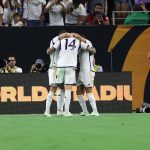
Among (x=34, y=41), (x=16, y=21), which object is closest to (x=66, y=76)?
(x=16, y=21)

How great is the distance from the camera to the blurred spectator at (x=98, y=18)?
23.7 m

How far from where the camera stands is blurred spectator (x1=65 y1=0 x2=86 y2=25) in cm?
A: 2380

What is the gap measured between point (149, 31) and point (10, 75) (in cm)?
494

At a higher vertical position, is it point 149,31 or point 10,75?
point 149,31

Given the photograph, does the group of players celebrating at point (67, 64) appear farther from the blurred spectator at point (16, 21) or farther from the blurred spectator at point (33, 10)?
the blurred spectator at point (33, 10)

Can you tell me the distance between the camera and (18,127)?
45.1 ft

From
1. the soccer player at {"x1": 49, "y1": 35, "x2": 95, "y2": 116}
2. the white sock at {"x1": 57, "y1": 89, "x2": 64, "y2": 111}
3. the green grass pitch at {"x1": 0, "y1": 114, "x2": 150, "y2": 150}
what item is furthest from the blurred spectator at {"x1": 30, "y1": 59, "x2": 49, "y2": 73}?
the green grass pitch at {"x1": 0, "y1": 114, "x2": 150, "y2": 150}

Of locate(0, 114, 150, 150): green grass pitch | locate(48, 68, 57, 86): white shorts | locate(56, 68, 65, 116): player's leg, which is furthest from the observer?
locate(48, 68, 57, 86): white shorts

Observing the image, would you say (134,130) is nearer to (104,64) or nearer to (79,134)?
(79,134)

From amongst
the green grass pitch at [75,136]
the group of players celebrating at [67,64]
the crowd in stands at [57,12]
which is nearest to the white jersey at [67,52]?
the group of players celebrating at [67,64]

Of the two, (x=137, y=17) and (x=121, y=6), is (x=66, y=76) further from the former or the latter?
(x=121, y=6)

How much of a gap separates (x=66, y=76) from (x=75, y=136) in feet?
22.3

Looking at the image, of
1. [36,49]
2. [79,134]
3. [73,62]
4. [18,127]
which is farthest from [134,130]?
[36,49]

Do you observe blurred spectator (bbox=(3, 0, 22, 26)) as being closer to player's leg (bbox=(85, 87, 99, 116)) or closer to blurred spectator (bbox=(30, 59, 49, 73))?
blurred spectator (bbox=(30, 59, 49, 73))
